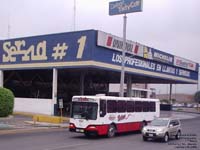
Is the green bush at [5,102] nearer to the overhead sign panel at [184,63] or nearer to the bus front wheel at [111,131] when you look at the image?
the bus front wheel at [111,131]

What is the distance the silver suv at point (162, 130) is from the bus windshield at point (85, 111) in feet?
10.6

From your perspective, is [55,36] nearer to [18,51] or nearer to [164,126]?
[18,51]

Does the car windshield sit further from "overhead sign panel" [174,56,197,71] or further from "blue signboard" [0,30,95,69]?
"overhead sign panel" [174,56,197,71]

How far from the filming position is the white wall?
46.0 meters

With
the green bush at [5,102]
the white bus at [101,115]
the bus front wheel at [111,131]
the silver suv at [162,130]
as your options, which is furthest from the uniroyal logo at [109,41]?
the silver suv at [162,130]

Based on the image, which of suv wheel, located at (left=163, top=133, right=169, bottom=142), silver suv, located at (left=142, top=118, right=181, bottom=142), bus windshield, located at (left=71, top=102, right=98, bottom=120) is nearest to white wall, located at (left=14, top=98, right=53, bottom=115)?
bus windshield, located at (left=71, top=102, right=98, bottom=120)

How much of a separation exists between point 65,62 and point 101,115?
19.2 m

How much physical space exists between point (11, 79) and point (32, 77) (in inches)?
119

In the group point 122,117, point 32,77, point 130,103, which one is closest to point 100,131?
point 122,117

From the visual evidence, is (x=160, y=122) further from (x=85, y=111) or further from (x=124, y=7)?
(x=124, y=7)

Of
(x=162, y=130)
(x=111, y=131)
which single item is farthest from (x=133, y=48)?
(x=162, y=130)

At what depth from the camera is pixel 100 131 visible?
25828mm

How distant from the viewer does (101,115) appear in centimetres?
2619

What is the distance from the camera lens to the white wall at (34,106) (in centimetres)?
4597
